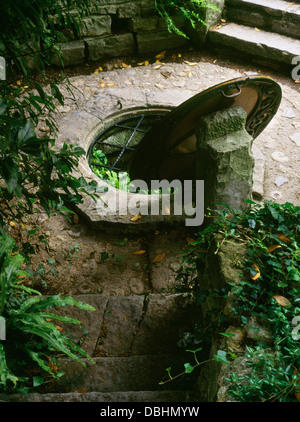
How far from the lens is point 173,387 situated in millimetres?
2316

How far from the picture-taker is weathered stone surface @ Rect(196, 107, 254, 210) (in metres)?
3.16

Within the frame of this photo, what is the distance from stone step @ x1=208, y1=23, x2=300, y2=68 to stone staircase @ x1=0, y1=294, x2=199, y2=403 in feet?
13.5

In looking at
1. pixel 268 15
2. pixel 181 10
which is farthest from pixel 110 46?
pixel 268 15

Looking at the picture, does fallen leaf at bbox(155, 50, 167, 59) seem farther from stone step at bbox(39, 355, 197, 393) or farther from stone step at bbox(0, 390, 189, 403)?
stone step at bbox(0, 390, 189, 403)

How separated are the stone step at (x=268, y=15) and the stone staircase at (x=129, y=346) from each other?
4.66m

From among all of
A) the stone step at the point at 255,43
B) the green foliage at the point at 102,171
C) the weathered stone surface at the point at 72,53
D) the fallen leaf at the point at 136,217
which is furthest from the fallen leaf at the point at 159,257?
the stone step at the point at 255,43

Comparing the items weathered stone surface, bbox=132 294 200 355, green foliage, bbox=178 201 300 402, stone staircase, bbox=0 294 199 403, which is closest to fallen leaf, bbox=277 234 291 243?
green foliage, bbox=178 201 300 402

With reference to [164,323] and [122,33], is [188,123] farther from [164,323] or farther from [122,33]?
[122,33]

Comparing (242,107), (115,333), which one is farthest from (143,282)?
(242,107)

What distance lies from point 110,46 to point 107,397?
501 centimetres

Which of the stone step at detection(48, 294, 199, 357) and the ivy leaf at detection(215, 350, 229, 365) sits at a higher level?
the ivy leaf at detection(215, 350, 229, 365)

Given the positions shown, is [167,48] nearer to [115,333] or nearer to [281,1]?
[281,1]

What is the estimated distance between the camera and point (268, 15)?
5793 millimetres

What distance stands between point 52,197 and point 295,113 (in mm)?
3899
